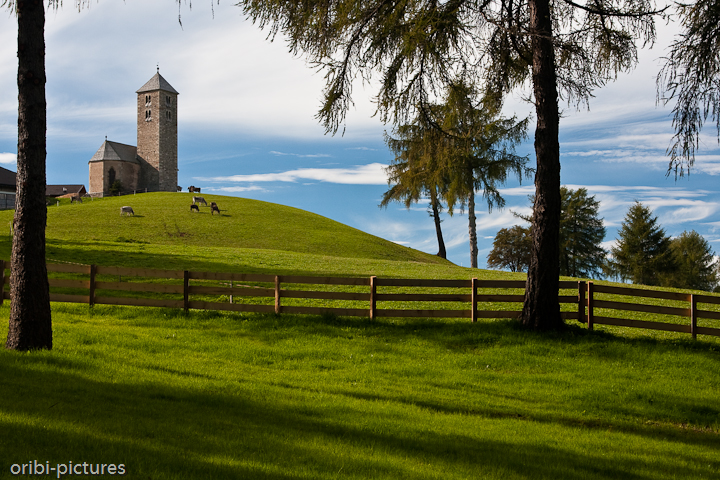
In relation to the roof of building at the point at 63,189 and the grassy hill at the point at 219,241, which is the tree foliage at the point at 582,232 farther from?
the roof of building at the point at 63,189

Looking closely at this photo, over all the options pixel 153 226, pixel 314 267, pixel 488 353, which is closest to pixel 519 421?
pixel 488 353

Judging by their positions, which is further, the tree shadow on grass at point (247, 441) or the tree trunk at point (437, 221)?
the tree trunk at point (437, 221)

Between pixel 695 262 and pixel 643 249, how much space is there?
1433 centimetres

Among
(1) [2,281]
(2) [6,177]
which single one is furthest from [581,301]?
(2) [6,177]

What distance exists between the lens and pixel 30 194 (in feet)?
30.8

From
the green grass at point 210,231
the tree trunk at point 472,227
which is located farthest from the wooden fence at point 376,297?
the tree trunk at point 472,227

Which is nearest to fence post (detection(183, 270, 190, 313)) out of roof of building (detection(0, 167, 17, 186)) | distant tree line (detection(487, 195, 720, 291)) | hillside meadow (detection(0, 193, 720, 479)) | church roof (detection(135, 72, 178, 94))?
hillside meadow (detection(0, 193, 720, 479))

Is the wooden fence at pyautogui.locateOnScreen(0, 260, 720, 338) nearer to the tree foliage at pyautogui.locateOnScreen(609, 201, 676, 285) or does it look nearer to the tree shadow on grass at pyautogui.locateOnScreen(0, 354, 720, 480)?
the tree shadow on grass at pyautogui.locateOnScreen(0, 354, 720, 480)

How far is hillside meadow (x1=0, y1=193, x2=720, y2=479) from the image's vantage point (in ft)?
18.2

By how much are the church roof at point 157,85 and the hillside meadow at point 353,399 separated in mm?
84506

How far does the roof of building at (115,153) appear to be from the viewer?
85.6 metres

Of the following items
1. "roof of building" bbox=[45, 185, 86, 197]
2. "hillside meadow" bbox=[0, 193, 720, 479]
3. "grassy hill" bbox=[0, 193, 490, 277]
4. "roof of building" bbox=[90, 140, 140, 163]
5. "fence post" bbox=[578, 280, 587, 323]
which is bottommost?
"hillside meadow" bbox=[0, 193, 720, 479]

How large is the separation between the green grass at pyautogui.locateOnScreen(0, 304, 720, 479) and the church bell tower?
7931 cm

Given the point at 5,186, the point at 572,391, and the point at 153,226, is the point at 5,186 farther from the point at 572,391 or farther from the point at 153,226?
the point at 572,391
